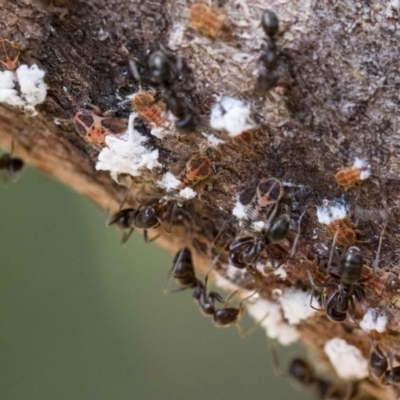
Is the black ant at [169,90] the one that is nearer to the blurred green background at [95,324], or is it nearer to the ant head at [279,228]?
the ant head at [279,228]

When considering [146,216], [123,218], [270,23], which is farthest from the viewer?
[123,218]

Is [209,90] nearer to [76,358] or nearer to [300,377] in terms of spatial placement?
[300,377]

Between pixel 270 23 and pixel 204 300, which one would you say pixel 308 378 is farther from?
pixel 270 23

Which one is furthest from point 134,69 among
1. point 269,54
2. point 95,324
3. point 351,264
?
point 95,324

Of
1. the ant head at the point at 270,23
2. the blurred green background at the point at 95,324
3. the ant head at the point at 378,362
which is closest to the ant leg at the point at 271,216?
the ant head at the point at 270,23

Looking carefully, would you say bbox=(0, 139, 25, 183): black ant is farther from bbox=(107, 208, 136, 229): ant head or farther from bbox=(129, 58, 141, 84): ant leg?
bbox=(129, 58, 141, 84): ant leg

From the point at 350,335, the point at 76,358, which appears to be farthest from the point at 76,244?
the point at 350,335
